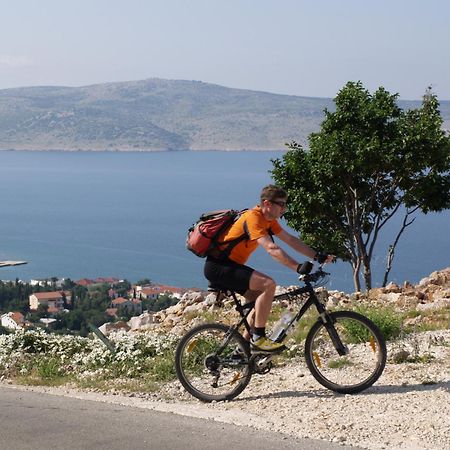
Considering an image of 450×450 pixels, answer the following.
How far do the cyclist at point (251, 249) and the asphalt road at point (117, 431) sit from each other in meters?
1.12

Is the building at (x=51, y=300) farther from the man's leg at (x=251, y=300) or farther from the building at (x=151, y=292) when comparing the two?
the man's leg at (x=251, y=300)

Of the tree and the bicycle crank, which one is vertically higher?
the tree

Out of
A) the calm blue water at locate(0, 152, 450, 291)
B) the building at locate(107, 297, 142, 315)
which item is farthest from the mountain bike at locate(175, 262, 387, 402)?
the calm blue water at locate(0, 152, 450, 291)

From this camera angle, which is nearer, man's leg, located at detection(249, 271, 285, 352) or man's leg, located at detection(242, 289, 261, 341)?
man's leg, located at detection(249, 271, 285, 352)

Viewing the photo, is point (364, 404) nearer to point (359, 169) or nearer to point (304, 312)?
point (304, 312)

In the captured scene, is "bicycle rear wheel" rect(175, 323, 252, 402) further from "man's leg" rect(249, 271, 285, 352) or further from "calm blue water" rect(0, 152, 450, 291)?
"calm blue water" rect(0, 152, 450, 291)

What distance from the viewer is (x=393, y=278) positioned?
82.3m

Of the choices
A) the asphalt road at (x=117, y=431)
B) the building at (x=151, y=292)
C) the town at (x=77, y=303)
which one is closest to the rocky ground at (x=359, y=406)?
the asphalt road at (x=117, y=431)

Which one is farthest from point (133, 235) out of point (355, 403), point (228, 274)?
point (355, 403)

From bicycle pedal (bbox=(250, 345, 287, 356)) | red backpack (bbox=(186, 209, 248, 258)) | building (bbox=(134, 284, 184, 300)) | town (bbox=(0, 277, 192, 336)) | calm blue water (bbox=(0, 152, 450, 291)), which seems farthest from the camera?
calm blue water (bbox=(0, 152, 450, 291))

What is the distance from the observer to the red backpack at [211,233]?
6598mm

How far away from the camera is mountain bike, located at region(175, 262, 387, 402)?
664cm

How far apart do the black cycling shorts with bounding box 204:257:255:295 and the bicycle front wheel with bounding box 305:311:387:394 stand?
699 mm

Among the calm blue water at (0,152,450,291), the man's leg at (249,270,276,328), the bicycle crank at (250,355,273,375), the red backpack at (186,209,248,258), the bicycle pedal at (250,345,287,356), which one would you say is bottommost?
the calm blue water at (0,152,450,291)
